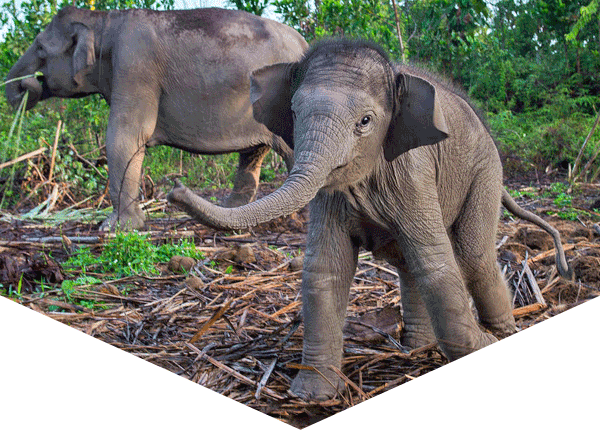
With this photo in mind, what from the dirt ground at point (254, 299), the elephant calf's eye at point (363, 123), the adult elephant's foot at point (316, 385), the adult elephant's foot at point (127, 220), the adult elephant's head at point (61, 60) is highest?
the elephant calf's eye at point (363, 123)

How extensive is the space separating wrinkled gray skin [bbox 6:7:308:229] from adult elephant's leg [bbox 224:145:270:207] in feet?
1.03

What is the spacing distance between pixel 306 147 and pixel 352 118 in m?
0.14

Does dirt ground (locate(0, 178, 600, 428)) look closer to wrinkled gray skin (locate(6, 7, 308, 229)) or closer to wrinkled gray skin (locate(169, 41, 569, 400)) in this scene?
wrinkled gray skin (locate(169, 41, 569, 400))

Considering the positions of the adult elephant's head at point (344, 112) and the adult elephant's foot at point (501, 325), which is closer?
the adult elephant's head at point (344, 112)

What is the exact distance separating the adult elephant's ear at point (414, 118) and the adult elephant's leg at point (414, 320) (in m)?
0.57

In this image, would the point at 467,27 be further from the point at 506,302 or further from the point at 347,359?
the point at 347,359

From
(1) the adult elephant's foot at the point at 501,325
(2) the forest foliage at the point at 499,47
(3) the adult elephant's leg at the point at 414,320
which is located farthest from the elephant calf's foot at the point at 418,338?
(2) the forest foliage at the point at 499,47

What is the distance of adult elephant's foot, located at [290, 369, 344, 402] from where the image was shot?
6.15 ft

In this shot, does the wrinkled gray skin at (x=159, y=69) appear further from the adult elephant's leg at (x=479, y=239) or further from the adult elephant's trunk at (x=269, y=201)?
the adult elephant's trunk at (x=269, y=201)

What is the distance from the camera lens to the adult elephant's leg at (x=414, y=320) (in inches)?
88.3

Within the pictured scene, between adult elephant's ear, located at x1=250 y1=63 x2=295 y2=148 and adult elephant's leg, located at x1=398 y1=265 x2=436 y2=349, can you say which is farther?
adult elephant's leg, located at x1=398 y1=265 x2=436 y2=349

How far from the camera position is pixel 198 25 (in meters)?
3.95

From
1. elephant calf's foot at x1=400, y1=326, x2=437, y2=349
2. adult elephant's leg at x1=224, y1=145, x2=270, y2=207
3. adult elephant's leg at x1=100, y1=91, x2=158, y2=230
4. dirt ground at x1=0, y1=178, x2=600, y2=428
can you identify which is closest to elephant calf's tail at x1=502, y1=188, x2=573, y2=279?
dirt ground at x1=0, y1=178, x2=600, y2=428

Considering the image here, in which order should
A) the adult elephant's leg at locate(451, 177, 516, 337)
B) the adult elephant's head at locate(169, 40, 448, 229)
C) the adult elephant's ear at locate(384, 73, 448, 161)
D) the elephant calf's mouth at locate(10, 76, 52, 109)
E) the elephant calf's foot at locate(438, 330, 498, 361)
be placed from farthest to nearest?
the elephant calf's mouth at locate(10, 76, 52, 109) → the adult elephant's leg at locate(451, 177, 516, 337) → the elephant calf's foot at locate(438, 330, 498, 361) → the adult elephant's ear at locate(384, 73, 448, 161) → the adult elephant's head at locate(169, 40, 448, 229)
